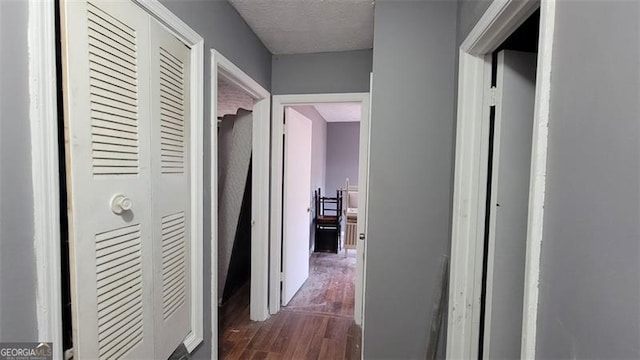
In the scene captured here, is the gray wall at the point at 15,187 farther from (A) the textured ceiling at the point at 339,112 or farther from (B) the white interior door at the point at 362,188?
(A) the textured ceiling at the point at 339,112

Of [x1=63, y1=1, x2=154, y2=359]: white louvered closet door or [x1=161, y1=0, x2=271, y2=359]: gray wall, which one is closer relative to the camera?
[x1=63, y1=1, x2=154, y2=359]: white louvered closet door

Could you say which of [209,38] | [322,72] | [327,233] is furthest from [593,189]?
[327,233]

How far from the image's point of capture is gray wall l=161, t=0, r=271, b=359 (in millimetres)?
1383

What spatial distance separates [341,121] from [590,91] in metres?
5.45

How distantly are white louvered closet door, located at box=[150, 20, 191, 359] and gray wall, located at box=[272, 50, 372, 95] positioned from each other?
1.24m

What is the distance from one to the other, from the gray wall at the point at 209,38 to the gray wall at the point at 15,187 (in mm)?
636

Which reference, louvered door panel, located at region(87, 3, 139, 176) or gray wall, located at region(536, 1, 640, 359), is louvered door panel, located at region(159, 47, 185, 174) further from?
gray wall, located at region(536, 1, 640, 359)

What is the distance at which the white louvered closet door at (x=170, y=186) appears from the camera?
1.16m

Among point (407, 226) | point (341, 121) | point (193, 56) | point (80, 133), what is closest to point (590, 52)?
point (407, 226)

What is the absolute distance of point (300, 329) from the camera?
95.0 inches

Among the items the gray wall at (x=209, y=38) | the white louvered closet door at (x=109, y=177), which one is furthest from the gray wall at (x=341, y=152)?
the white louvered closet door at (x=109, y=177)

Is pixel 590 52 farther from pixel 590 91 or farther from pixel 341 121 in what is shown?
pixel 341 121

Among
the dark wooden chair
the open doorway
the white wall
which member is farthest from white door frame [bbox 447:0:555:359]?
the dark wooden chair

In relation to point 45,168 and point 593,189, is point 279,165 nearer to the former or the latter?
point 45,168
